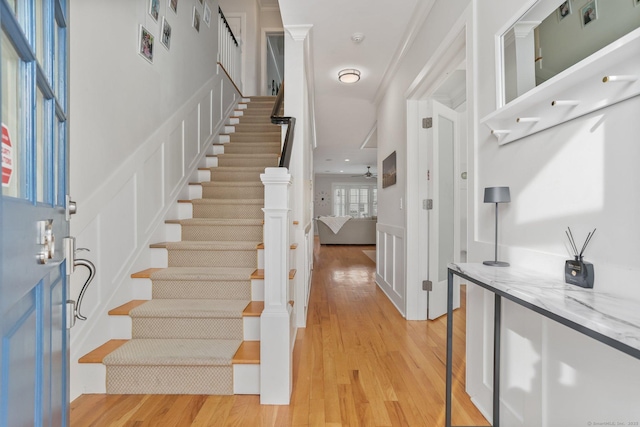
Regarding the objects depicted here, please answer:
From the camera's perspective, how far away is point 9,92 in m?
0.58

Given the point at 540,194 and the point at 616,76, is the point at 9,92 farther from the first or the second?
the point at 540,194

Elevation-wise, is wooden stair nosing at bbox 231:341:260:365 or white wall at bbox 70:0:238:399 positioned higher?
white wall at bbox 70:0:238:399

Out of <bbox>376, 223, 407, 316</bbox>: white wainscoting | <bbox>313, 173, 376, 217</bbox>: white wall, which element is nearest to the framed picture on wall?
<bbox>376, 223, 407, 316</bbox>: white wainscoting

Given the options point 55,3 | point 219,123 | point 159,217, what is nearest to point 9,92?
point 55,3

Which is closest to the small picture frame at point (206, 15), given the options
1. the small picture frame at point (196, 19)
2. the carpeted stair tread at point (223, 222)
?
the small picture frame at point (196, 19)

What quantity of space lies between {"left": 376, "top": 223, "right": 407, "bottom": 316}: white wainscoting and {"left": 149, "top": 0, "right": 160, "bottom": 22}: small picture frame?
2730 mm

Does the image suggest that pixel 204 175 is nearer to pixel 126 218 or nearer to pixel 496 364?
pixel 126 218

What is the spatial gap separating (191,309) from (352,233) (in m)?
6.83

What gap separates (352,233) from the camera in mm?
8445

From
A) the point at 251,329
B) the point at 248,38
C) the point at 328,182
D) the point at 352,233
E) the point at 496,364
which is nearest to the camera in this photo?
the point at 496,364

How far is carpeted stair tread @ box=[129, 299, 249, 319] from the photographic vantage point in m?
1.78

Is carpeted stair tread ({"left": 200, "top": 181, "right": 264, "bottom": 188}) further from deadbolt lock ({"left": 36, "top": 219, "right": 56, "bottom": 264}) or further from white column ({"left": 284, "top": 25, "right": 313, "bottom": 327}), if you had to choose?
deadbolt lock ({"left": 36, "top": 219, "right": 56, "bottom": 264})

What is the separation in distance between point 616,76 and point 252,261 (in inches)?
81.4

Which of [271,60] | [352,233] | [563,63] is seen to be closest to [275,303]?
[563,63]
